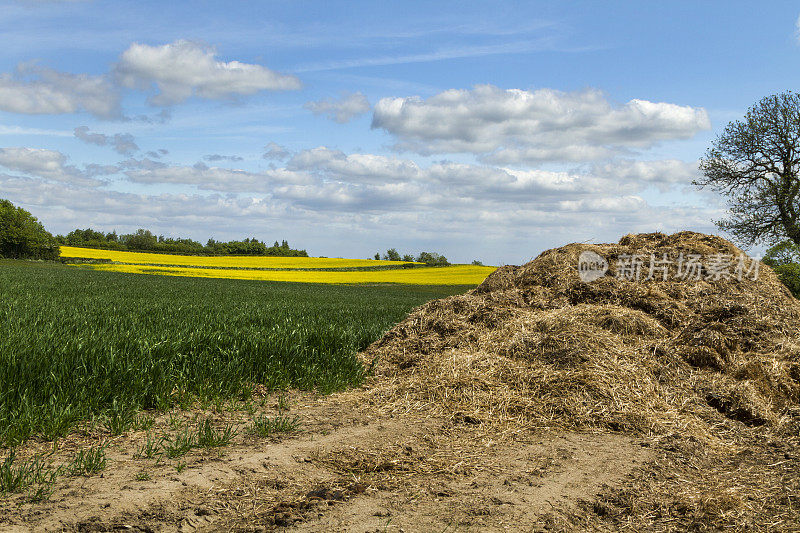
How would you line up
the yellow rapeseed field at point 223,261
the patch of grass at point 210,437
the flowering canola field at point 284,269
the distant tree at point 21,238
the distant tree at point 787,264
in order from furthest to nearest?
the distant tree at point 21,238 → the yellow rapeseed field at point 223,261 → the flowering canola field at point 284,269 → the distant tree at point 787,264 → the patch of grass at point 210,437

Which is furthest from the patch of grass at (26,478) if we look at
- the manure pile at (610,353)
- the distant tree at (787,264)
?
the distant tree at (787,264)

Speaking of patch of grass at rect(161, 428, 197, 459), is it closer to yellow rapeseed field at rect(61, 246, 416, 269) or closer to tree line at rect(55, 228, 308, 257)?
yellow rapeseed field at rect(61, 246, 416, 269)

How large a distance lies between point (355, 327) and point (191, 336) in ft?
13.4

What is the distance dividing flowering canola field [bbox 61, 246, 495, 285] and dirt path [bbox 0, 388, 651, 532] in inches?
1535

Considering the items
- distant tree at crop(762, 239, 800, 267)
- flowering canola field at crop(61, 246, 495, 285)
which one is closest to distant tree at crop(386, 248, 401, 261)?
flowering canola field at crop(61, 246, 495, 285)

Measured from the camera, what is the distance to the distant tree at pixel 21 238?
6762 centimetres

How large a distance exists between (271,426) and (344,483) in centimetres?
147

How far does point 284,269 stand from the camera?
56125 millimetres

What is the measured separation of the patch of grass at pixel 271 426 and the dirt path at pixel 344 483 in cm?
14

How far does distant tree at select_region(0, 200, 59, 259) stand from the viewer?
67.6 m

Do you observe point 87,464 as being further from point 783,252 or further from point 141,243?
point 141,243

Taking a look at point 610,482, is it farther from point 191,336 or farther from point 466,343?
point 191,336

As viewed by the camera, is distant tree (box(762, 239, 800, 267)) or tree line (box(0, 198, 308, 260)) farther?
tree line (box(0, 198, 308, 260))

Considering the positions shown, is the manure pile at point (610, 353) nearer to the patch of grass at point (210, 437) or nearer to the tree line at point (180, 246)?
the patch of grass at point (210, 437)
